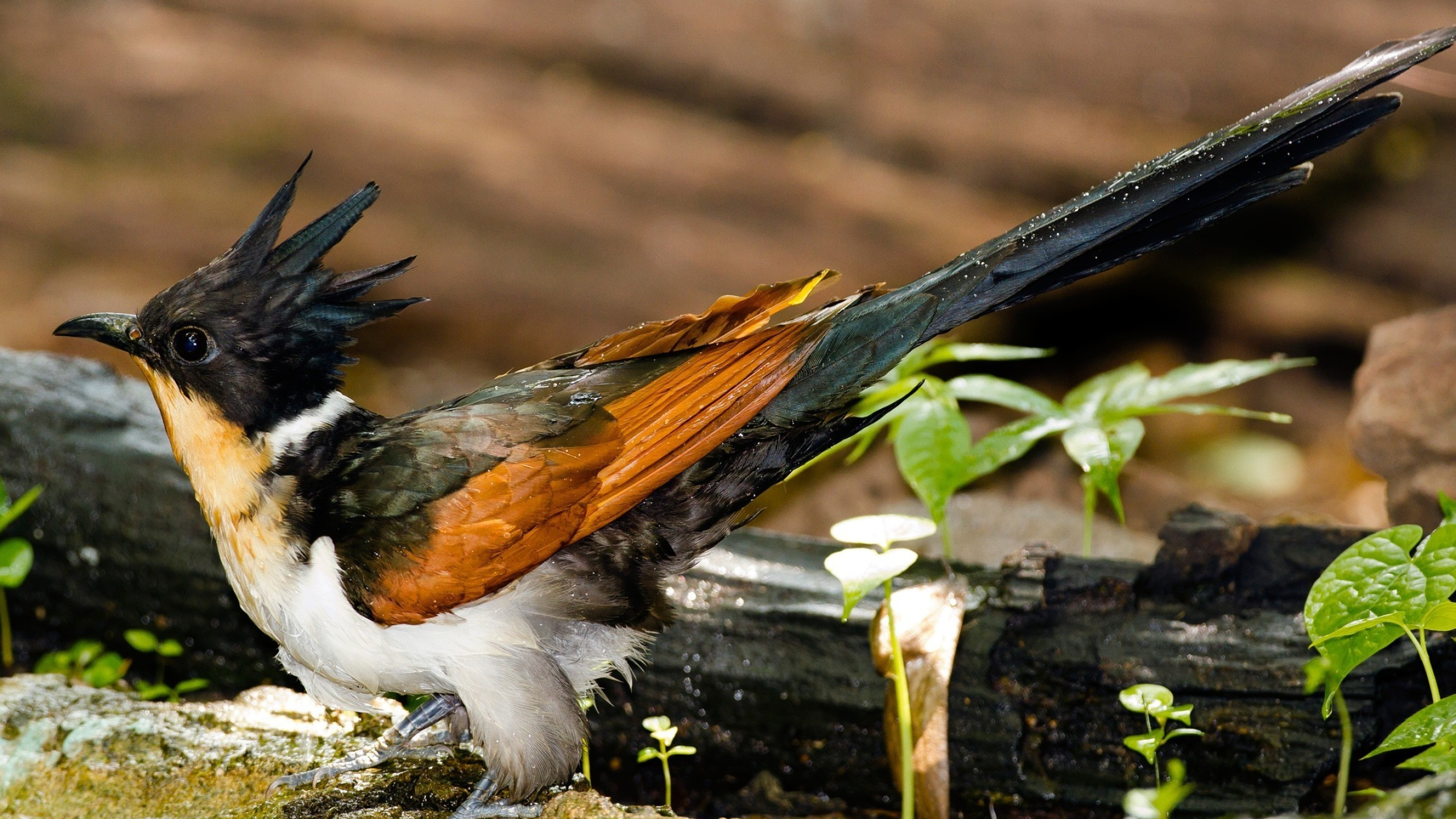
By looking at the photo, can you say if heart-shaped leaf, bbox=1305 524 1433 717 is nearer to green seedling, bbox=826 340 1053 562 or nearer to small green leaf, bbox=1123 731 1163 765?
small green leaf, bbox=1123 731 1163 765

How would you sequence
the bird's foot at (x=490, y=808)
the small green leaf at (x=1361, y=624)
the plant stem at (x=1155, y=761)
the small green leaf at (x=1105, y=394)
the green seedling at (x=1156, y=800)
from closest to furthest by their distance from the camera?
1. the green seedling at (x=1156, y=800)
2. the small green leaf at (x=1361, y=624)
3. the bird's foot at (x=490, y=808)
4. the plant stem at (x=1155, y=761)
5. the small green leaf at (x=1105, y=394)

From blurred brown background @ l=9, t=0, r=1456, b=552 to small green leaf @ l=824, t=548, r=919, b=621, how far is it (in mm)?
2390

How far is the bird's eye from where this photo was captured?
286cm

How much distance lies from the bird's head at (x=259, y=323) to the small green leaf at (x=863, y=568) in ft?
4.23

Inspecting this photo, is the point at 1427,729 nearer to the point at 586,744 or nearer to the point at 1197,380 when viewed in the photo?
the point at 1197,380

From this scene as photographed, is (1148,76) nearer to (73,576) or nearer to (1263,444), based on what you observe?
(1263,444)

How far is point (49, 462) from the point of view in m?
4.15

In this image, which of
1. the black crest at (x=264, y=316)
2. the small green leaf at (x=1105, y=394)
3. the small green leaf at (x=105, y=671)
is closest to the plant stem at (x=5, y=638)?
the small green leaf at (x=105, y=671)

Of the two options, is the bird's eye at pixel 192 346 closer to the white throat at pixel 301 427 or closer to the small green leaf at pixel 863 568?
the white throat at pixel 301 427

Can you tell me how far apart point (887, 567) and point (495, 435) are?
3.42 ft

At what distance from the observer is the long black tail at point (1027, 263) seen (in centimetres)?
272

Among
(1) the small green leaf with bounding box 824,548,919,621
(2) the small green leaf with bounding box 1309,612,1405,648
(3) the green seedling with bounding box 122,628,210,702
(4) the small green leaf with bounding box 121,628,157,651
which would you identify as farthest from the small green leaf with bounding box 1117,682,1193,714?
(4) the small green leaf with bounding box 121,628,157,651

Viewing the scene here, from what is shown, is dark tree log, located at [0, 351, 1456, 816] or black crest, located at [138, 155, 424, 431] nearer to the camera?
black crest, located at [138, 155, 424, 431]

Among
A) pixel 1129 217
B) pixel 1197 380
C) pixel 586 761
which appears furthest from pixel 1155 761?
pixel 586 761
